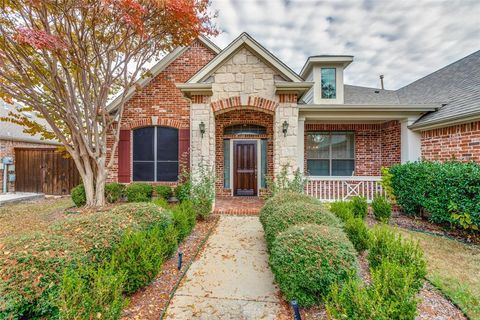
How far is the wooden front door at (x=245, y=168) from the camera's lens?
905 centimetres

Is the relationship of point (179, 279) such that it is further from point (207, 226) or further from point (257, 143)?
point (257, 143)

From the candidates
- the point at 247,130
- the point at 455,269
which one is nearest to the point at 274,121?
the point at 247,130

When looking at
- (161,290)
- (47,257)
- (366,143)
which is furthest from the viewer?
(366,143)

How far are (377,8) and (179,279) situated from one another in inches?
391

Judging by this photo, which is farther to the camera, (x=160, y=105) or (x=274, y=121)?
(x=160, y=105)

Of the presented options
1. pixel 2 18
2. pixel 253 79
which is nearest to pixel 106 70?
pixel 2 18

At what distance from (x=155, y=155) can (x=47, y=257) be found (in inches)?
264

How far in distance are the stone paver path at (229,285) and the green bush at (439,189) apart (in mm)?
4340

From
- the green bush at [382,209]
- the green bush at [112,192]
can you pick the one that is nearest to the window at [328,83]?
the green bush at [382,209]

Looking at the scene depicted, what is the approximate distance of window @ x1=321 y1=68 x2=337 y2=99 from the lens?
8.98 meters

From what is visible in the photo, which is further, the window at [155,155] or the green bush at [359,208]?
the window at [155,155]

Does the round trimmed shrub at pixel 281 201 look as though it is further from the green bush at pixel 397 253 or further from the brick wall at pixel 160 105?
the brick wall at pixel 160 105

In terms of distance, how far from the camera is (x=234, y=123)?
349 inches

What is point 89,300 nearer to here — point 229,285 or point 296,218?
point 229,285
